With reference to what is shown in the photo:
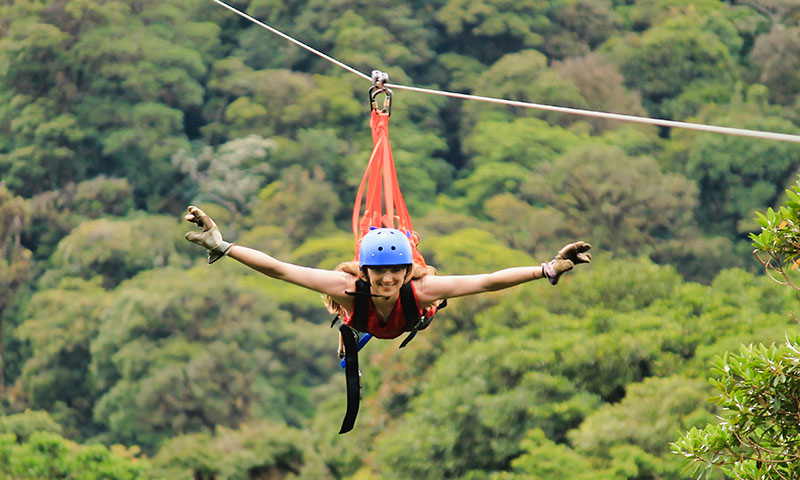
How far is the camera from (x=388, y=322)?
4844mm

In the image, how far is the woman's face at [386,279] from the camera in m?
4.63

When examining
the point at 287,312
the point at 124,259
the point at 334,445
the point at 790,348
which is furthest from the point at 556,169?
A: the point at 790,348

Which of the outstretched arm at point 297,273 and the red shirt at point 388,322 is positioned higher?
the outstretched arm at point 297,273

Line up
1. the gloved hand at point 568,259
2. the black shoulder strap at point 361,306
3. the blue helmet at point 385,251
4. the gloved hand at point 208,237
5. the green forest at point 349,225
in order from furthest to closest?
the green forest at point 349,225
the black shoulder strap at point 361,306
the blue helmet at point 385,251
the gloved hand at point 208,237
the gloved hand at point 568,259

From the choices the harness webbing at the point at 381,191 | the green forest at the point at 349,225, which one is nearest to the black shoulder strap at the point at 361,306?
the harness webbing at the point at 381,191

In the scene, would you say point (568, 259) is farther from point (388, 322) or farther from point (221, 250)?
point (221, 250)

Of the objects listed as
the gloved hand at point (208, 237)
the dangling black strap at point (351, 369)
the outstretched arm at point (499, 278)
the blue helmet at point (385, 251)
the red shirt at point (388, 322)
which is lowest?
the dangling black strap at point (351, 369)

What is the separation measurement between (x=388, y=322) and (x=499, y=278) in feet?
2.25

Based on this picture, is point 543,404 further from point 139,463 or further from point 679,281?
point 139,463

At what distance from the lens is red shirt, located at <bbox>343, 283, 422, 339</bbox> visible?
4.80 metres

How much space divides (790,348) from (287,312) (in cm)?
2542

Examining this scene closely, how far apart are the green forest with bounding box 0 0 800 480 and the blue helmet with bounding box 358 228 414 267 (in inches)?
392

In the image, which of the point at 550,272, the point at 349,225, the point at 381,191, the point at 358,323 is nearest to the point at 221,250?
the point at 358,323

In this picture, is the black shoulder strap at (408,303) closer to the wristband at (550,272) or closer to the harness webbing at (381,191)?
the harness webbing at (381,191)
